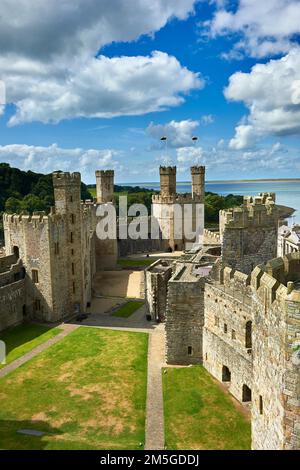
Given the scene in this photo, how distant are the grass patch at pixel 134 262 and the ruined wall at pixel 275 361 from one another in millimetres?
40958

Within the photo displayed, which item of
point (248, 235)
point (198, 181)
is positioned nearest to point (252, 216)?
point (248, 235)

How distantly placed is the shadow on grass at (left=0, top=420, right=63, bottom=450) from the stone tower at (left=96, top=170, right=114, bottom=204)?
1498 inches

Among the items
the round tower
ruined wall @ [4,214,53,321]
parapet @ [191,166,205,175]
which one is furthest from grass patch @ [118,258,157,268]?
ruined wall @ [4,214,53,321]

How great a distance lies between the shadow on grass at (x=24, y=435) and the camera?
59.6 ft

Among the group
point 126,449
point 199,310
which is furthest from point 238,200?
point 126,449

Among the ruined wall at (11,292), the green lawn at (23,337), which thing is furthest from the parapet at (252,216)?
the ruined wall at (11,292)

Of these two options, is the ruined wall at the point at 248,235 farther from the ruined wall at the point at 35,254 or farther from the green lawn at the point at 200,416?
the ruined wall at the point at 35,254

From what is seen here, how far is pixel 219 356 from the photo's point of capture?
2319cm

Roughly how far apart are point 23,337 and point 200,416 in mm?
16825

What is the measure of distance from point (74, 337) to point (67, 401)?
8.87 metres

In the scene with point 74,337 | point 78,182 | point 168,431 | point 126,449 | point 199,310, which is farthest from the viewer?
point 78,182

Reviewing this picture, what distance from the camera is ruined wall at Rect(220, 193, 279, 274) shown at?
25000 millimetres

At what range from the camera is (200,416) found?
20.0 meters
